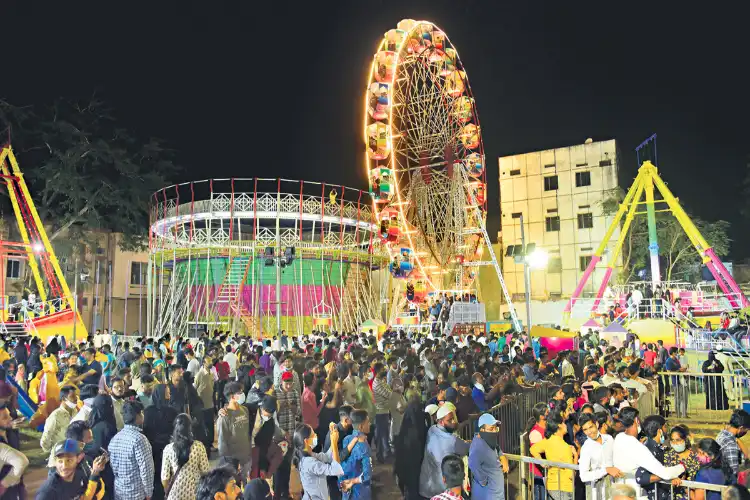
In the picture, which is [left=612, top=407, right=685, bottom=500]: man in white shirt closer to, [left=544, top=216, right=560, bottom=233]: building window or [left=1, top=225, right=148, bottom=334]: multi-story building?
[left=1, top=225, right=148, bottom=334]: multi-story building

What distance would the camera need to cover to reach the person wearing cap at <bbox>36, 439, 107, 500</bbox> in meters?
4.65

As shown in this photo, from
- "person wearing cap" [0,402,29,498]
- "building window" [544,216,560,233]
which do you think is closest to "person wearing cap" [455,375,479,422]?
"person wearing cap" [0,402,29,498]

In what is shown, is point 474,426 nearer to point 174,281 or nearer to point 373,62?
point 373,62

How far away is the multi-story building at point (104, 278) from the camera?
40750 millimetres

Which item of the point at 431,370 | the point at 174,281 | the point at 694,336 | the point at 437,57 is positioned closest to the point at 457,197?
the point at 437,57

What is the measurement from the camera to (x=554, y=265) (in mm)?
45344

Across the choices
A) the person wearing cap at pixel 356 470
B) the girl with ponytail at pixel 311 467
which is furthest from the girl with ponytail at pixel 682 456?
the girl with ponytail at pixel 311 467

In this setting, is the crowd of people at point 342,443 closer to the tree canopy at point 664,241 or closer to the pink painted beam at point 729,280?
the pink painted beam at point 729,280

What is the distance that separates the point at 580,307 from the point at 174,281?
24.6 meters

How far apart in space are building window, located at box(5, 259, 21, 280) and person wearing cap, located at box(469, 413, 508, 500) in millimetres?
39720

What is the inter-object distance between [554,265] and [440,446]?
134 feet

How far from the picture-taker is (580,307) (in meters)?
33.8

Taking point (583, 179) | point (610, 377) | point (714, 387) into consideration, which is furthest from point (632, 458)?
point (583, 179)

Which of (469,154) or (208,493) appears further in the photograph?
(469,154)
